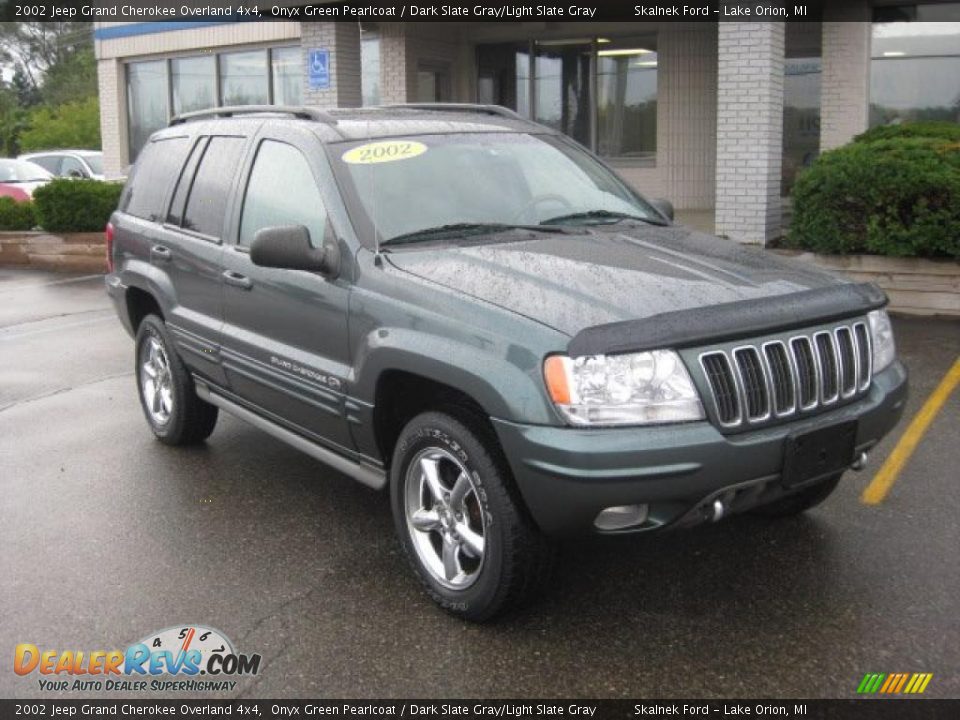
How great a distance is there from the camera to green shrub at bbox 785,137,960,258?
9570mm

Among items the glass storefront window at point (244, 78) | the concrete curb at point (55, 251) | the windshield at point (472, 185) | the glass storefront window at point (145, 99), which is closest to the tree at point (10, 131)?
the glass storefront window at point (145, 99)

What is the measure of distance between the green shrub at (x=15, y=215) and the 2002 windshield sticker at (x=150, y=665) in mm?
14646

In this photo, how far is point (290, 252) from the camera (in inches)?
168

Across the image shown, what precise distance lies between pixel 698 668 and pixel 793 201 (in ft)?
25.7

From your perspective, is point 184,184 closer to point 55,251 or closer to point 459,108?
point 459,108

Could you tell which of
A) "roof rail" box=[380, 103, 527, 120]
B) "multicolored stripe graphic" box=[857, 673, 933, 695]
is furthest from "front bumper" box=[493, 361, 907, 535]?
"roof rail" box=[380, 103, 527, 120]

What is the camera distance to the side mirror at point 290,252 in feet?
14.0

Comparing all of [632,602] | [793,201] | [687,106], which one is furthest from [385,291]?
[687,106]

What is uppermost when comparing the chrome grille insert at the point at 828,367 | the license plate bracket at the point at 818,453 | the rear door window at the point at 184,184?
the rear door window at the point at 184,184

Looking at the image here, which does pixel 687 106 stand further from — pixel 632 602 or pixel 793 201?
pixel 632 602

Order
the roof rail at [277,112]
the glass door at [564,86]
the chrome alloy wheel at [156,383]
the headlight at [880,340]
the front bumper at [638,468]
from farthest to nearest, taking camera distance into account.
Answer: the glass door at [564,86]
the chrome alloy wheel at [156,383]
the roof rail at [277,112]
the headlight at [880,340]
the front bumper at [638,468]

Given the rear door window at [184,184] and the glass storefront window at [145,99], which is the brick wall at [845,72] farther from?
the glass storefront window at [145,99]

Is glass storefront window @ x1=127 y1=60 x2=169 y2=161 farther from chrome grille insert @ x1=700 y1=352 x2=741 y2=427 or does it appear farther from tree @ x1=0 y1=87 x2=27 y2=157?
tree @ x1=0 y1=87 x2=27 y2=157

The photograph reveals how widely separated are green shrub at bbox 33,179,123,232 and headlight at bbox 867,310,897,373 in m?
13.6
